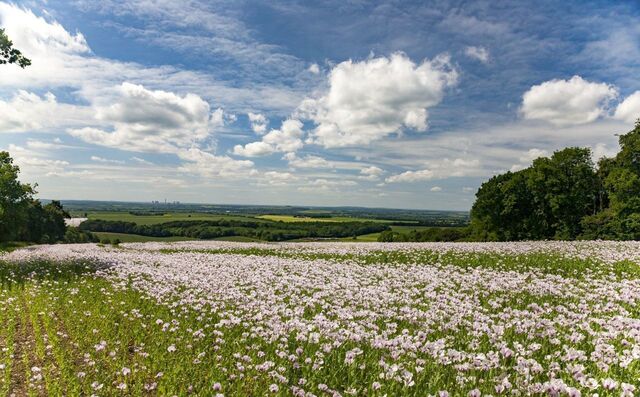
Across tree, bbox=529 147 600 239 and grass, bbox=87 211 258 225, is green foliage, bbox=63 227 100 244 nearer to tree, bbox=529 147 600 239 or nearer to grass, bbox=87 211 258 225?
grass, bbox=87 211 258 225

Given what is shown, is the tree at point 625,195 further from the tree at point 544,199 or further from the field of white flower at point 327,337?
the field of white flower at point 327,337

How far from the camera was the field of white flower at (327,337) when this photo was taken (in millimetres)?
6105

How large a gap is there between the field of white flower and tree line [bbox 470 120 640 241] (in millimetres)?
40267

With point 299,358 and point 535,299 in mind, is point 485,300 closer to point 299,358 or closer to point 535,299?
point 535,299

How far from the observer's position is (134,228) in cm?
10138

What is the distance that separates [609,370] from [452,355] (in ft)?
7.84

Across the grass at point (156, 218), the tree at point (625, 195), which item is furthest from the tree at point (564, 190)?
the grass at point (156, 218)

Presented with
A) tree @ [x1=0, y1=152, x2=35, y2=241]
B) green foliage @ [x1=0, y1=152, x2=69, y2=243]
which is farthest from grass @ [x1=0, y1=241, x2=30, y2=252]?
tree @ [x1=0, y1=152, x2=35, y2=241]

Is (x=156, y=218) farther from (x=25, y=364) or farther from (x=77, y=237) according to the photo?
(x=25, y=364)

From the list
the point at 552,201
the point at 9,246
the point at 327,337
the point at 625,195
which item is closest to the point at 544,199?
the point at 552,201

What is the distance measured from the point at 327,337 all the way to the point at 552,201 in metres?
53.6

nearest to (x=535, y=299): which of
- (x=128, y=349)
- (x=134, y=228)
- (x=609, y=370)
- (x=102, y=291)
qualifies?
(x=609, y=370)

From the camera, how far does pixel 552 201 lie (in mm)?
51750

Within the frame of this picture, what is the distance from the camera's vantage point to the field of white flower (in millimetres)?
6105
